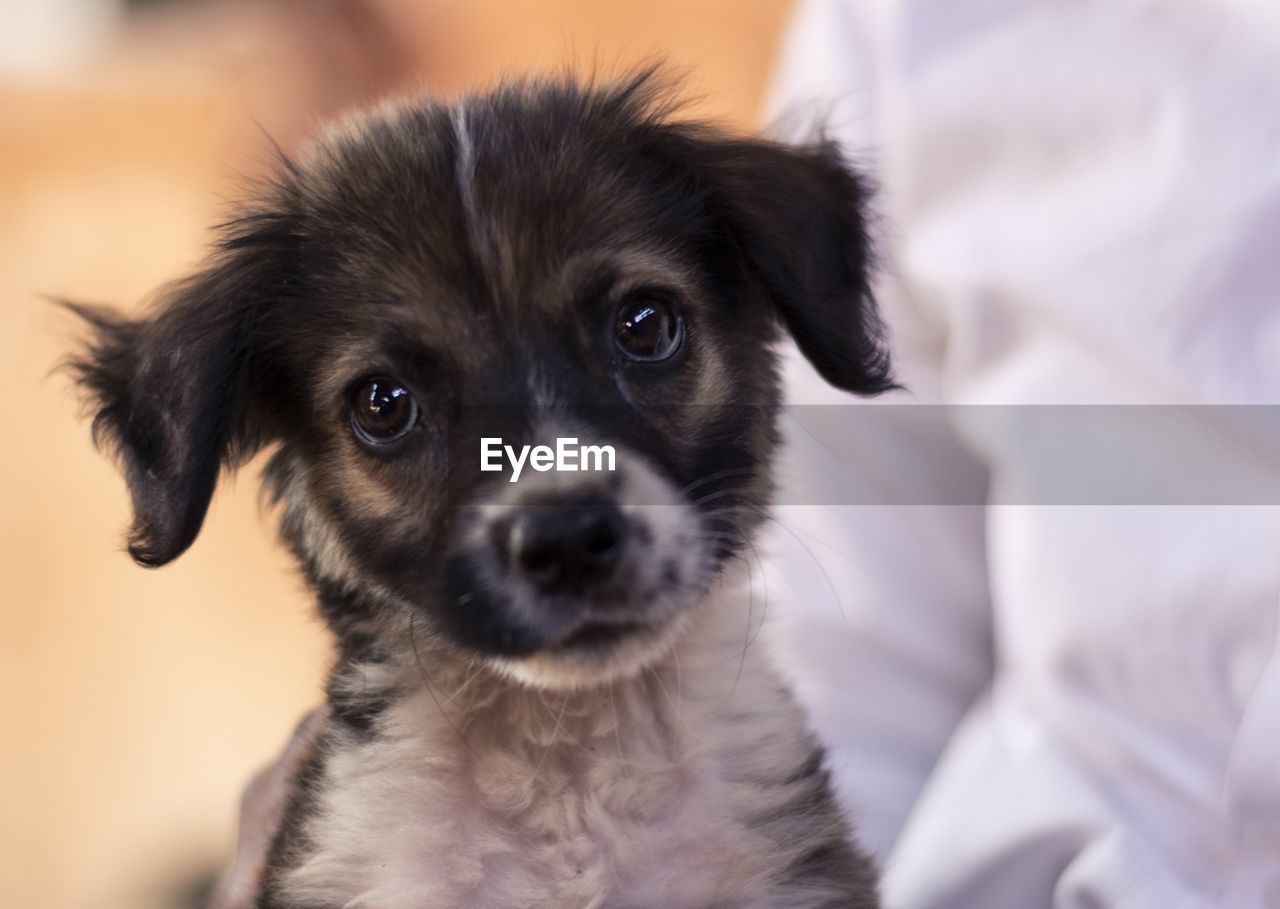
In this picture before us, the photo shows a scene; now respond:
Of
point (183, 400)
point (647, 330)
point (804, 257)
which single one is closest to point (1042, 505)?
point (804, 257)

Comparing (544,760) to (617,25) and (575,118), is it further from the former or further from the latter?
(617,25)

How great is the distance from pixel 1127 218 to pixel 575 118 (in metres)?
0.89

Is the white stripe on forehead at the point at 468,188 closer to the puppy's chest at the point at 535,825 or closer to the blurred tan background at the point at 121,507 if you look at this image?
the puppy's chest at the point at 535,825

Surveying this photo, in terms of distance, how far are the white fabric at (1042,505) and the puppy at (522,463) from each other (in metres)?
0.35

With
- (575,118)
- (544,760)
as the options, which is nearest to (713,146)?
(575,118)

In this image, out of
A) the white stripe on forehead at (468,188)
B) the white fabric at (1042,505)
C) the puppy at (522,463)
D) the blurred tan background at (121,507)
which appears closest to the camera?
the puppy at (522,463)

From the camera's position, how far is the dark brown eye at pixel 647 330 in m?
1.73

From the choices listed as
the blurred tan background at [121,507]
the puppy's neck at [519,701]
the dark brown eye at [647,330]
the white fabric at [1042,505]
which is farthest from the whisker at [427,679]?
the blurred tan background at [121,507]

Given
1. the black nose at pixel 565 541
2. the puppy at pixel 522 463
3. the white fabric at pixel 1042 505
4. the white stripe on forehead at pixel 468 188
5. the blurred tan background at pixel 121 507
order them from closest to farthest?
the black nose at pixel 565 541
the puppy at pixel 522 463
the white stripe on forehead at pixel 468 188
the white fabric at pixel 1042 505
the blurred tan background at pixel 121 507

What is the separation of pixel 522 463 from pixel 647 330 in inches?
13.0

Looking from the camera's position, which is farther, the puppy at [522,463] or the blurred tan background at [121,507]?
the blurred tan background at [121,507]

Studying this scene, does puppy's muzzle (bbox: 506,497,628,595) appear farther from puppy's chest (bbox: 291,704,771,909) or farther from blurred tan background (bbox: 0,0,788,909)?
blurred tan background (bbox: 0,0,788,909)

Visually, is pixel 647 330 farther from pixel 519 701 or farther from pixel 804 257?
pixel 519 701

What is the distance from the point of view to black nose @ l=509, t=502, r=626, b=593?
56.7 inches
